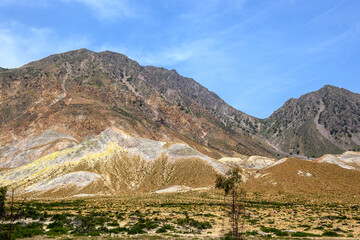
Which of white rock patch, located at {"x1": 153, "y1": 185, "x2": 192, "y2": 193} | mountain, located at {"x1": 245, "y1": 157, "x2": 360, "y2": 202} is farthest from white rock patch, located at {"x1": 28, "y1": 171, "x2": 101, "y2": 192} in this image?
mountain, located at {"x1": 245, "y1": 157, "x2": 360, "y2": 202}

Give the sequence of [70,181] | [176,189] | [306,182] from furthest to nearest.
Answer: [176,189]
[70,181]
[306,182]

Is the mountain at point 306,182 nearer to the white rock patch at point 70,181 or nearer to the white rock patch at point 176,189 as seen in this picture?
the white rock patch at point 176,189

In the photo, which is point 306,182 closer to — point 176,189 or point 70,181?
point 176,189

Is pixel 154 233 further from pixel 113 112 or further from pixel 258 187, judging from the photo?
pixel 113 112

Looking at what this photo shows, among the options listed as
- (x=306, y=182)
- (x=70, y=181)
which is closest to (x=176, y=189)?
(x=70, y=181)

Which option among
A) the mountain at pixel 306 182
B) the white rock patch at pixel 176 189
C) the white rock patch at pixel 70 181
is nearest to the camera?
the mountain at pixel 306 182

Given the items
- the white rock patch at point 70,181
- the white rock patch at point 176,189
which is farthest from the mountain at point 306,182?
the white rock patch at point 70,181

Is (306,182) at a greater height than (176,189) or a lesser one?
greater

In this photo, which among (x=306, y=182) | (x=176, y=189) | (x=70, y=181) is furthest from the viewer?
(x=176, y=189)

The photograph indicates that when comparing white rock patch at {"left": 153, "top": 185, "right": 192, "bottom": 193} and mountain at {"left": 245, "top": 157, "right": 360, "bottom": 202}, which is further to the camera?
white rock patch at {"left": 153, "top": 185, "right": 192, "bottom": 193}

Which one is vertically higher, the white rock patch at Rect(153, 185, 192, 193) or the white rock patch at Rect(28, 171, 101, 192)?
the white rock patch at Rect(28, 171, 101, 192)

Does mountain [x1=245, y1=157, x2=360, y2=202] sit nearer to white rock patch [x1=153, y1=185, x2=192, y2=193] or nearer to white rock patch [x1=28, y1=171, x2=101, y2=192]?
white rock patch [x1=153, y1=185, x2=192, y2=193]

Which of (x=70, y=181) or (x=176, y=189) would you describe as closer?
(x=70, y=181)

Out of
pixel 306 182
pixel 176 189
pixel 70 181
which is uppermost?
pixel 70 181
